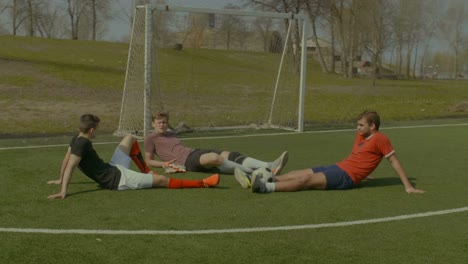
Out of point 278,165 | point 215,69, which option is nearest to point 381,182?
point 278,165

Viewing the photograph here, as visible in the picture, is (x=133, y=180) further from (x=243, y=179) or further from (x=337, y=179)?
(x=337, y=179)

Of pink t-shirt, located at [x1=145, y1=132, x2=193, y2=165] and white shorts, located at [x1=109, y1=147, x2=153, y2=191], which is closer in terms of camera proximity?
white shorts, located at [x1=109, y1=147, x2=153, y2=191]

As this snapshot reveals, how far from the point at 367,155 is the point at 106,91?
48.7 ft

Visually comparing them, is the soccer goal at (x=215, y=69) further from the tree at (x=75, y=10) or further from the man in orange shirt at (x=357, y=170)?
the tree at (x=75, y=10)

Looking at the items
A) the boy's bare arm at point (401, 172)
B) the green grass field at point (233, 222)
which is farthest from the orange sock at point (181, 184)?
the boy's bare arm at point (401, 172)

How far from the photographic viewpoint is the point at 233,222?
20.7 feet

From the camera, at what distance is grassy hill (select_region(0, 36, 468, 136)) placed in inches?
668

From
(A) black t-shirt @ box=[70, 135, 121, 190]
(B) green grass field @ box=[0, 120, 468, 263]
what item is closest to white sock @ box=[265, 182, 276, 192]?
(B) green grass field @ box=[0, 120, 468, 263]

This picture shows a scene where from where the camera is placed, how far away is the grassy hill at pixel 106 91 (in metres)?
17.0

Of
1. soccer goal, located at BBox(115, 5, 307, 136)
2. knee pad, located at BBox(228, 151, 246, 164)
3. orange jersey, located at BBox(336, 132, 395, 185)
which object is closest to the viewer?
orange jersey, located at BBox(336, 132, 395, 185)

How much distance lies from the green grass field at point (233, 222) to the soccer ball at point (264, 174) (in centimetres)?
24

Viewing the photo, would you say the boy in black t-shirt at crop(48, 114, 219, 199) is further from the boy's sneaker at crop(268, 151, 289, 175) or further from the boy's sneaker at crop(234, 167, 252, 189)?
the boy's sneaker at crop(268, 151, 289, 175)

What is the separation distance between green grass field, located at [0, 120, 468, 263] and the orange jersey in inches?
9.5

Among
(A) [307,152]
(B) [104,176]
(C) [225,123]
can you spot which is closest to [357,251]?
(B) [104,176]
